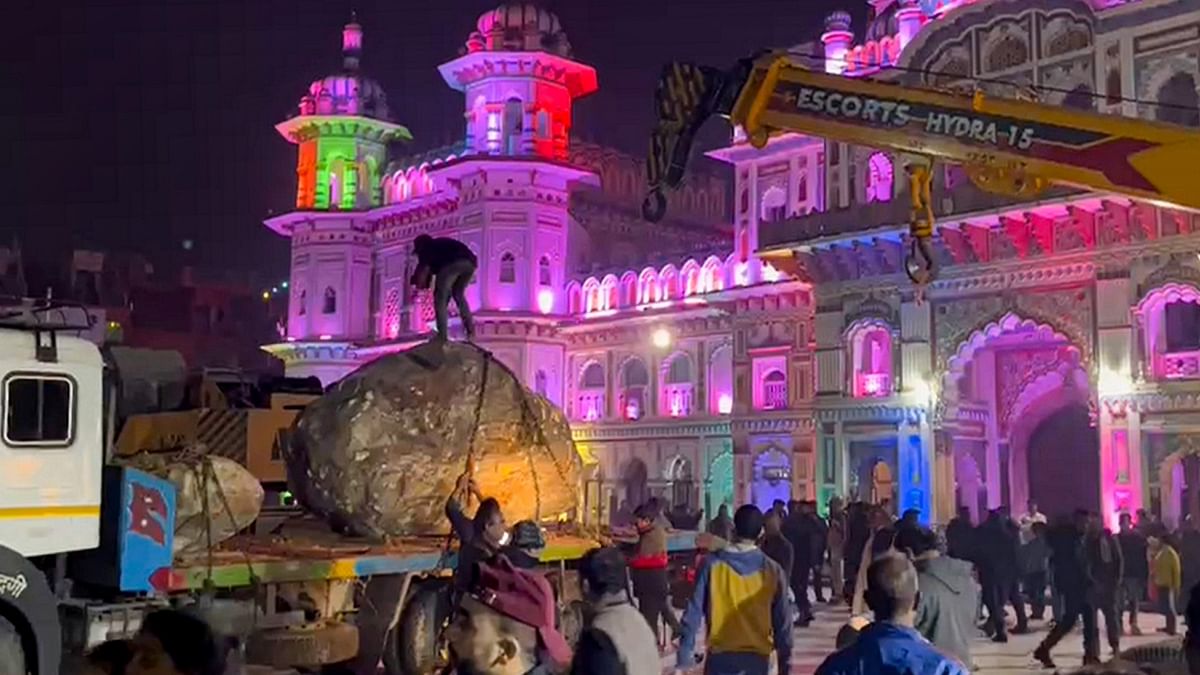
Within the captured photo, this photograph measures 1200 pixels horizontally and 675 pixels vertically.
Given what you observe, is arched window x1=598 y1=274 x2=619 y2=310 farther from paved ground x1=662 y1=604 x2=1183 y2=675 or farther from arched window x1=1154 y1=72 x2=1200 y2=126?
paved ground x1=662 y1=604 x2=1183 y2=675

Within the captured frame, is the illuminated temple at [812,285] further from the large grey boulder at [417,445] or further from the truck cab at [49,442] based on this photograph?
the truck cab at [49,442]

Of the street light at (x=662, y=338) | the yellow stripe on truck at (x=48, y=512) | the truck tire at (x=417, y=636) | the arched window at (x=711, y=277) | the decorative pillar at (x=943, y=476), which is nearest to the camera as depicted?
the yellow stripe on truck at (x=48, y=512)

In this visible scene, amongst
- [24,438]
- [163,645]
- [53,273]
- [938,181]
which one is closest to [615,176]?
[938,181]

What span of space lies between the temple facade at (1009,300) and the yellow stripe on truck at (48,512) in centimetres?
1792

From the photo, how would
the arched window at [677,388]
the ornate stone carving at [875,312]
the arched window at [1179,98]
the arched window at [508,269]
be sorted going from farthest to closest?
the arched window at [508,269]
the arched window at [677,388]
the ornate stone carving at [875,312]
the arched window at [1179,98]

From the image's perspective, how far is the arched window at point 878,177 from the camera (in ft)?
89.9

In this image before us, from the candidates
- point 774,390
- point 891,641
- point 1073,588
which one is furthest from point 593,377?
point 891,641

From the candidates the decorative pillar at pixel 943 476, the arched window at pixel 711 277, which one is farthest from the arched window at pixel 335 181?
the decorative pillar at pixel 943 476

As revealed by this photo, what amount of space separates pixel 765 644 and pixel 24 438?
17.9 feet

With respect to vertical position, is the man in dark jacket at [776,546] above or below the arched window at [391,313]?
below

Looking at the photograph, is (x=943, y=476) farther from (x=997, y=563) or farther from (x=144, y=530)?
(x=144, y=530)

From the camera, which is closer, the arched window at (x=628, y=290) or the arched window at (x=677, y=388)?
the arched window at (x=677, y=388)

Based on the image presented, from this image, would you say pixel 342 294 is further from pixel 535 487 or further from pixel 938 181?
pixel 535 487

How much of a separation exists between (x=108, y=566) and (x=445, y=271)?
17.4ft
